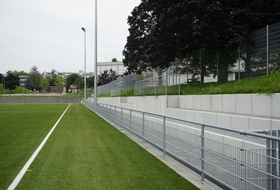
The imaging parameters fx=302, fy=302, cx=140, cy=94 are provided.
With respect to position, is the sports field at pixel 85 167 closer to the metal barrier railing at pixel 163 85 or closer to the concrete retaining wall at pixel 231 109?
the concrete retaining wall at pixel 231 109

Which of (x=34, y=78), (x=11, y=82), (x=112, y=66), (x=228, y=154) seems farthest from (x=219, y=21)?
(x=34, y=78)

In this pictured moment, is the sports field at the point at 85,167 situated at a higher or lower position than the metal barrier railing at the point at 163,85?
lower

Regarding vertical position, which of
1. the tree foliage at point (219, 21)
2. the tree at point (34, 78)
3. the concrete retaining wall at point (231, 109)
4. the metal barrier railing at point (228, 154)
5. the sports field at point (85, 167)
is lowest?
the sports field at point (85, 167)

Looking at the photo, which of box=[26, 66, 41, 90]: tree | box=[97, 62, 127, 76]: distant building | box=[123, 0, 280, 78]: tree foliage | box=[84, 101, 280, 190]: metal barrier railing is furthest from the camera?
box=[26, 66, 41, 90]: tree

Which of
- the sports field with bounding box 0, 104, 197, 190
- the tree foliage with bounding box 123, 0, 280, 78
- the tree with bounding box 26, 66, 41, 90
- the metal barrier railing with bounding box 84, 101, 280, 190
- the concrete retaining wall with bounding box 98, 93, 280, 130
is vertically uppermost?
the tree with bounding box 26, 66, 41, 90

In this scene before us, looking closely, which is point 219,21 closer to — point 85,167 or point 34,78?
point 85,167

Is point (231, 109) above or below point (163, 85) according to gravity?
below

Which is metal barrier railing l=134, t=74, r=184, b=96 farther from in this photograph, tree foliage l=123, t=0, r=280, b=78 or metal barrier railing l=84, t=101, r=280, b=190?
metal barrier railing l=84, t=101, r=280, b=190

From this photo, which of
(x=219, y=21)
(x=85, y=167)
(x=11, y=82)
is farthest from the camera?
(x=11, y=82)

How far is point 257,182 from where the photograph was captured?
3945 mm

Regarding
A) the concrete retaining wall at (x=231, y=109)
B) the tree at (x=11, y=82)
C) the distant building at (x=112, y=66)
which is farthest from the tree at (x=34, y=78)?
the concrete retaining wall at (x=231, y=109)

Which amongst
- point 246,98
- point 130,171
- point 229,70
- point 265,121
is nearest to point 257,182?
point 130,171

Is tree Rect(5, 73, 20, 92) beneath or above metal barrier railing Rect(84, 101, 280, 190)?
above

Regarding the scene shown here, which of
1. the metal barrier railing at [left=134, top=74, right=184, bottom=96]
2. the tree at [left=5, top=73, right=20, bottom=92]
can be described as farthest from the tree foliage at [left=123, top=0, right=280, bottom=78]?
the tree at [left=5, top=73, right=20, bottom=92]
